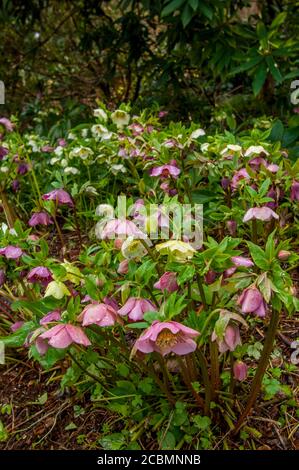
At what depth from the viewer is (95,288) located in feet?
2.93

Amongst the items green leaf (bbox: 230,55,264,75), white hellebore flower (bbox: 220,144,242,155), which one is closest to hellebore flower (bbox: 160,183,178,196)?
white hellebore flower (bbox: 220,144,242,155)

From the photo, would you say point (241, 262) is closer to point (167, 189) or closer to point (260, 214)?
point (260, 214)

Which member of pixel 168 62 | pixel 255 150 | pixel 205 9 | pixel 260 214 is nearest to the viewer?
pixel 260 214

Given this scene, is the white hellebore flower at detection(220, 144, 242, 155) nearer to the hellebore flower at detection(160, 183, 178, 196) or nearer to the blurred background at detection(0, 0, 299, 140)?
the hellebore flower at detection(160, 183, 178, 196)

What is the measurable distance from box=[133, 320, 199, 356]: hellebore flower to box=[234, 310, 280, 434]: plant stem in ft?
0.54

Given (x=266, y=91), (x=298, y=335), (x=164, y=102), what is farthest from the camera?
(x=164, y=102)

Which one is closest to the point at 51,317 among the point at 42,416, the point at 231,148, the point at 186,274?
the point at 186,274

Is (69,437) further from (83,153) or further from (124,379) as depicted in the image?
(83,153)

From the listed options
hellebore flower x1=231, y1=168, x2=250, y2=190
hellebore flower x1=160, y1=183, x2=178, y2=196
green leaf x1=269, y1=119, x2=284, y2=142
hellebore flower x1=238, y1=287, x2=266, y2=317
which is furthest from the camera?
green leaf x1=269, y1=119, x2=284, y2=142

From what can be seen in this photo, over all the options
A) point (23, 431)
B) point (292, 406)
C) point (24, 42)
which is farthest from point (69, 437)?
point (24, 42)

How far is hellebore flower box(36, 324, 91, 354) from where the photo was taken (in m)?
0.81

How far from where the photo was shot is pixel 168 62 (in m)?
2.46

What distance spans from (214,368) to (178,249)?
1.30ft
